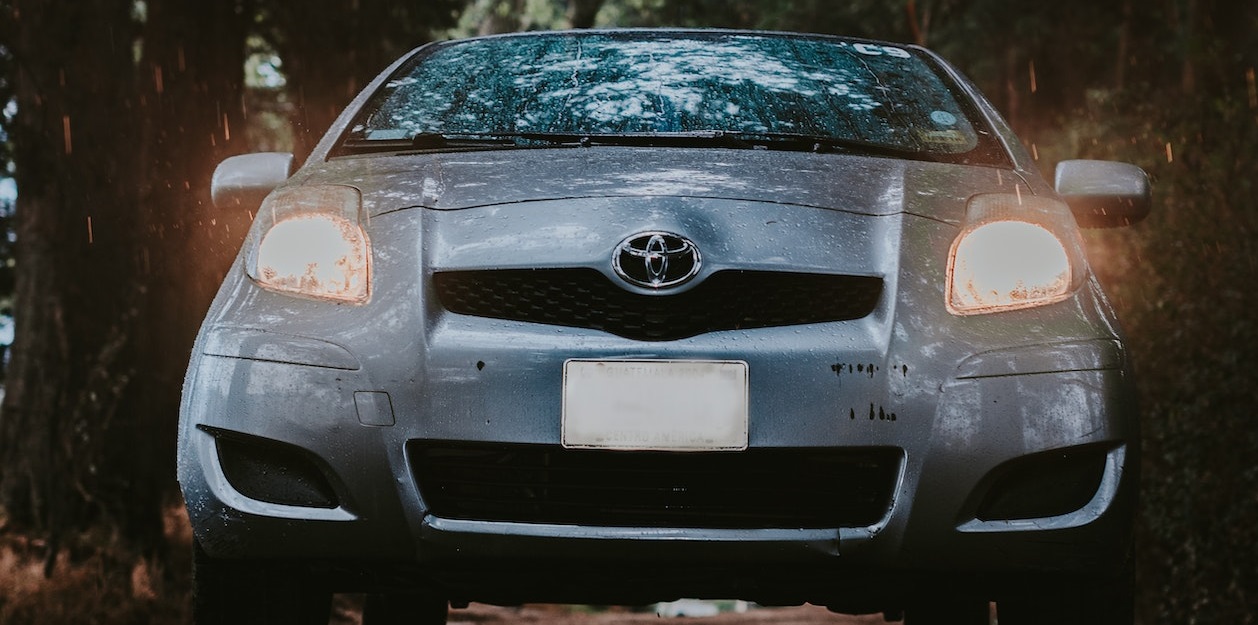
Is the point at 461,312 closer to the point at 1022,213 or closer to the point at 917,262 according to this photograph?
the point at 917,262

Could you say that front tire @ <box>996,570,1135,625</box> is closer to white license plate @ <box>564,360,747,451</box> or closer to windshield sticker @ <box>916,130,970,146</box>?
white license plate @ <box>564,360,747,451</box>

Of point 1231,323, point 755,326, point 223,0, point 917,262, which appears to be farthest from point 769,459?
point 223,0

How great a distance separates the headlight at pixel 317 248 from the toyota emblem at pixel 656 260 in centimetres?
52

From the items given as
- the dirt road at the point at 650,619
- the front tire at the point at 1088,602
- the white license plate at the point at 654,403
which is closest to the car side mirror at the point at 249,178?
the white license plate at the point at 654,403

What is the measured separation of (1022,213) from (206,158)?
6930 millimetres

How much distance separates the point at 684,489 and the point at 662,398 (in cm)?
19

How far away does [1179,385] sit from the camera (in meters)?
6.50

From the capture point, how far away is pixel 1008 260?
304cm

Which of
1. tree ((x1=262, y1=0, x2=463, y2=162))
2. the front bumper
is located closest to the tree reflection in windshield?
the front bumper

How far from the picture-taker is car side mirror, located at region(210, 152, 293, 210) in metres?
3.70

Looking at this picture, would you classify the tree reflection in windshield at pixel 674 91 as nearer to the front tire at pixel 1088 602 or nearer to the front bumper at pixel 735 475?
the front bumper at pixel 735 475

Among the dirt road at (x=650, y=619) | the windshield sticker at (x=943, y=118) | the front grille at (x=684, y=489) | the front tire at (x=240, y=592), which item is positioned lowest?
the dirt road at (x=650, y=619)

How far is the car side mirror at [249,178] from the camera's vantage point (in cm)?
370

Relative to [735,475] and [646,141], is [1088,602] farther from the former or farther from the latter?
[646,141]
